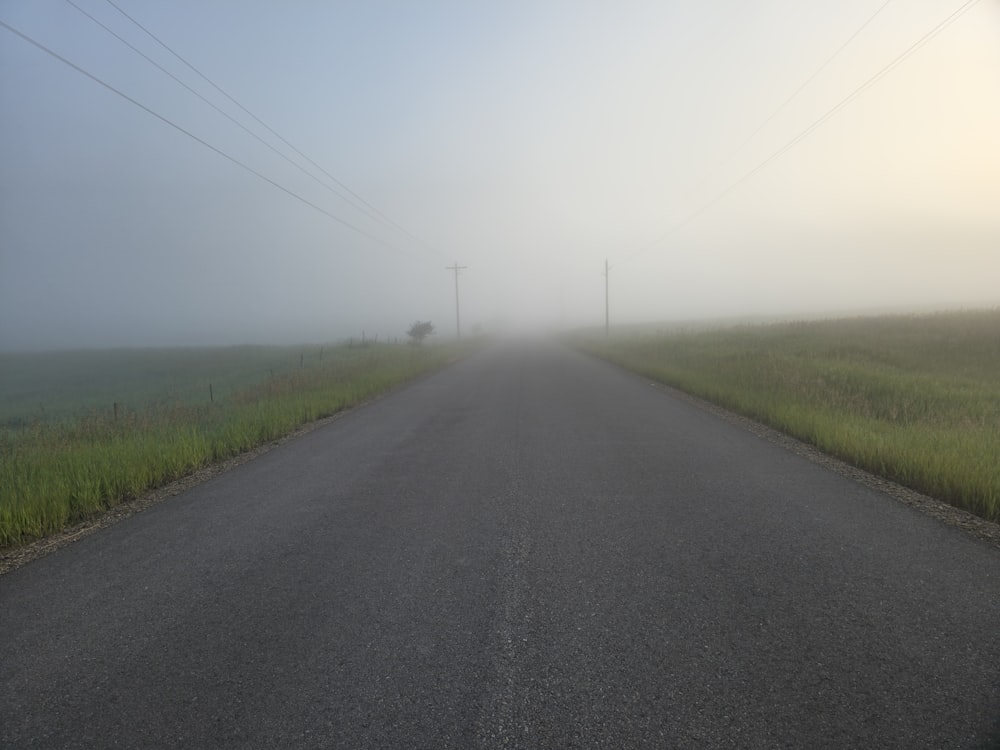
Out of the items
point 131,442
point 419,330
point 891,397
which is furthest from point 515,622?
point 419,330

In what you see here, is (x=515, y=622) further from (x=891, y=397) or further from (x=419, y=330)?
(x=419, y=330)

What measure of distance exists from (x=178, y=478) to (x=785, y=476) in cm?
754

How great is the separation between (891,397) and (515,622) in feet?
33.7

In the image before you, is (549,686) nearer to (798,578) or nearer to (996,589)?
(798,578)

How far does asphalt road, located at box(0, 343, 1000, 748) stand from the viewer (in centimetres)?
215

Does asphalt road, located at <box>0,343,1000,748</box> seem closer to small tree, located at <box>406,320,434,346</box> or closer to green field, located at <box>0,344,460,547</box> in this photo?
green field, located at <box>0,344,460,547</box>

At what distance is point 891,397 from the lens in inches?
382

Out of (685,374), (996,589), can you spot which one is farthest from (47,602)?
(685,374)

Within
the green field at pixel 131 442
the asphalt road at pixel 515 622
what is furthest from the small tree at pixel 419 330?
the asphalt road at pixel 515 622

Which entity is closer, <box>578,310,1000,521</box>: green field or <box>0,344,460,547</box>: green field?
<box>0,344,460,547</box>: green field

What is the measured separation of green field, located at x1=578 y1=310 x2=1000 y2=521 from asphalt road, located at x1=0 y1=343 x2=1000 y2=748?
0.95 meters

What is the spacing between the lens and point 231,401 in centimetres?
1291

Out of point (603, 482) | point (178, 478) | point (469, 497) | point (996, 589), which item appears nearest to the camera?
point (996, 589)

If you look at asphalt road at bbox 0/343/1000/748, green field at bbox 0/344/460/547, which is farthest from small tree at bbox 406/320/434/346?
asphalt road at bbox 0/343/1000/748
